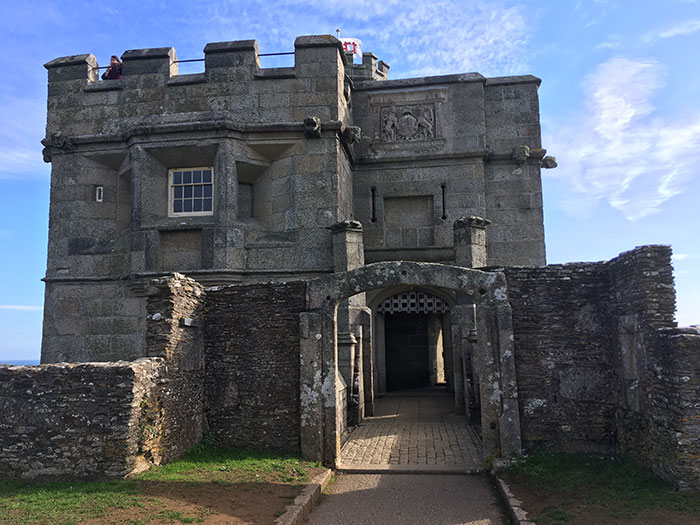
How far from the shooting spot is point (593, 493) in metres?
7.01

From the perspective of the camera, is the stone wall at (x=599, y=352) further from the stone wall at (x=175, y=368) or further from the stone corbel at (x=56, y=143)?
the stone corbel at (x=56, y=143)

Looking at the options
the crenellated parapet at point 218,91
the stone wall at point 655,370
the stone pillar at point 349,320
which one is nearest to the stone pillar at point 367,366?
the stone pillar at point 349,320

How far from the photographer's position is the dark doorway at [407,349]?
75.7 feet

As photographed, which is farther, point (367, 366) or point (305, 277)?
point (367, 366)

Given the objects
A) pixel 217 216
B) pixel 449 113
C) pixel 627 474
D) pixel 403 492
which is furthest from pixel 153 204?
pixel 627 474

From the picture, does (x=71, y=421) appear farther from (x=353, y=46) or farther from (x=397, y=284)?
(x=353, y=46)

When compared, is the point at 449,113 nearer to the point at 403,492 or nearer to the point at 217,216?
the point at 217,216

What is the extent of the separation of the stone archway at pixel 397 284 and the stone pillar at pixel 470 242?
160 inches

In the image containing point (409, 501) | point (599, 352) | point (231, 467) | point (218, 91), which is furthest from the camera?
point (218, 91)

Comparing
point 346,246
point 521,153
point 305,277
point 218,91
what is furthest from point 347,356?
point 521,153

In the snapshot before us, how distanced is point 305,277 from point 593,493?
26.4 feet

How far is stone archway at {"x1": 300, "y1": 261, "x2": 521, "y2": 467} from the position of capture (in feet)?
29.1

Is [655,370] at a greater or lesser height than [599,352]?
lesser

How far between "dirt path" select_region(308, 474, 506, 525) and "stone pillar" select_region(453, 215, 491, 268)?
567 centimetres
